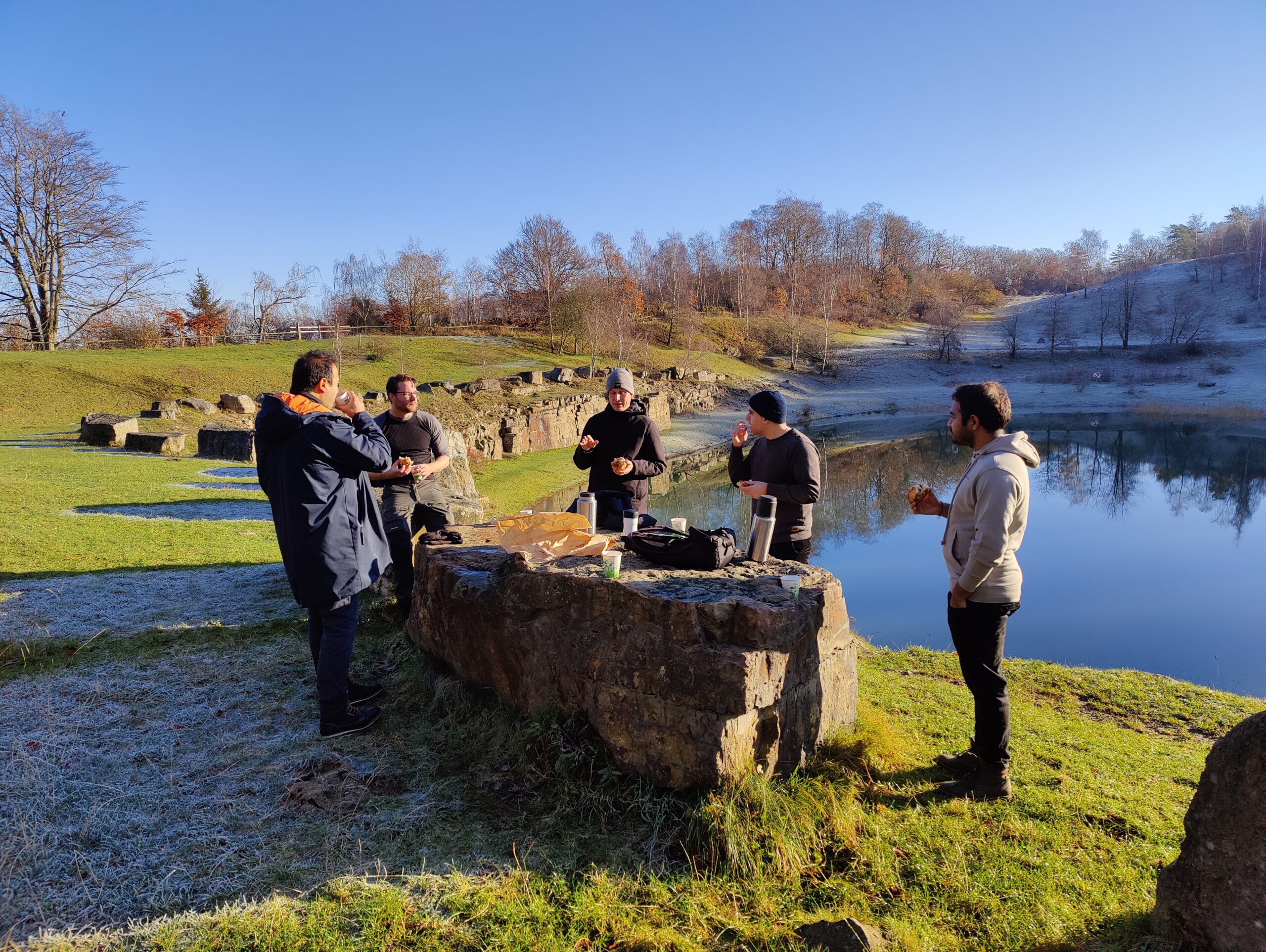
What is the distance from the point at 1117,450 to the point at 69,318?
47.3 metres

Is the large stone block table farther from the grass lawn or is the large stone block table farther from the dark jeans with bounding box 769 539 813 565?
the dark jeans with bounding box 769 539 813 565

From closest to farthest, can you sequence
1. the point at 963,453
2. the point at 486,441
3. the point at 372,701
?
1. the point at 372,701
2. the point at 486,441
3. the point at 963,453

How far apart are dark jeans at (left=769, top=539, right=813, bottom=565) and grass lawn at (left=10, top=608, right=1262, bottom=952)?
1285 millimetres

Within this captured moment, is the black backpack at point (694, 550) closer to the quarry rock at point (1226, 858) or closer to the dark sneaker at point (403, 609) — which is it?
the quarry rock at point (1226, 858)

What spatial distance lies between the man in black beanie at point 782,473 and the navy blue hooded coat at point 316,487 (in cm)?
257

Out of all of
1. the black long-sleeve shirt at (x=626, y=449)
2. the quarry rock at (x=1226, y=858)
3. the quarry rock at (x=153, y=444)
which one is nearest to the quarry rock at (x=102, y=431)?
the quarry rock at (x=153, y=444)

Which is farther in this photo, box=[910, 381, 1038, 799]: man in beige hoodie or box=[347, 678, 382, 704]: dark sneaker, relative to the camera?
box=[347, 678, 382, 704]: dark sneaker

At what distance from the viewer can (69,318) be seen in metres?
33.7

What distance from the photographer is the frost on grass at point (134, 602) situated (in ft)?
19.7

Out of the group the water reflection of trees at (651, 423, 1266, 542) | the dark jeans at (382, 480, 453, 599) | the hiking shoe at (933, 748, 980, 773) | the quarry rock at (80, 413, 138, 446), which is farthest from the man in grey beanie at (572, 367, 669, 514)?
the quarry rock at (80, 413, 138, 446)

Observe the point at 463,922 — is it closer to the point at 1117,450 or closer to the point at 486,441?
the point at 486,441

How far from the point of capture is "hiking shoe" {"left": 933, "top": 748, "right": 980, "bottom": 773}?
4.24 meters

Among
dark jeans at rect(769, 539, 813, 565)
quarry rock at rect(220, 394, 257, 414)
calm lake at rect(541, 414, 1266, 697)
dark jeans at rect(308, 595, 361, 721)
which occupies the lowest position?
calm lake at rect(541, 414, 1266, 697)

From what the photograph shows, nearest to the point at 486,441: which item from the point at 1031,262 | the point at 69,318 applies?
the point at 69,318
